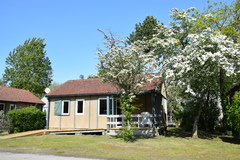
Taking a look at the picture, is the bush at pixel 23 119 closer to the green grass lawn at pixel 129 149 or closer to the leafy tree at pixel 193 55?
the green grass lawn at pixel 129 149

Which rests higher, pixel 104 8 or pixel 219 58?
pixel 104 8

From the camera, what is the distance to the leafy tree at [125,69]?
10.9 metres

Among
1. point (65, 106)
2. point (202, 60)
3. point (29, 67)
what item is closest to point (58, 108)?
point (65, 106)

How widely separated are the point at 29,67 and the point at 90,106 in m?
25.7

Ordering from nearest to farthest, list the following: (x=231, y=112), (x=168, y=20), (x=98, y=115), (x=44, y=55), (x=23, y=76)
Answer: (x=231, y=112), (x=168, y=20), (x=98, y=115), (x=23, y=76), (x=44, y=55)

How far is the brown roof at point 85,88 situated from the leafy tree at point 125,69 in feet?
9.98

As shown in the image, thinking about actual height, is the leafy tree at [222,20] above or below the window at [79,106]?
above

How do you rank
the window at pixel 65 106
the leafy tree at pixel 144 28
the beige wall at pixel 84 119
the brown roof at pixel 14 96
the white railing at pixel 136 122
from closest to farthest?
the white railing at pixel 136 122
the beige wall at pixel 84 119
the window at pixel 65 106
the brown roof at pixel 14 96
the leafy tree at pixel 144 28

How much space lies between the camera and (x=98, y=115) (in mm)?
15602

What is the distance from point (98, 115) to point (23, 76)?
26137 millimetres

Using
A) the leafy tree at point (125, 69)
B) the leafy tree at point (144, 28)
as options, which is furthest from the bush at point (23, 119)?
the leafy tree at point (144, 28)

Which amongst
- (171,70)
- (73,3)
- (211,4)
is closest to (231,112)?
(171,70)

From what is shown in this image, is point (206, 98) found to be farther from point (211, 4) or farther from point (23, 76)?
point (23, 76)

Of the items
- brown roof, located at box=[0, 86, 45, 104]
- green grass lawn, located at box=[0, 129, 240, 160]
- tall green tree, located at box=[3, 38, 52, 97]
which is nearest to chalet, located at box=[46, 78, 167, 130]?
green grass lawn, located at box=[0, 129, 240, 160]
